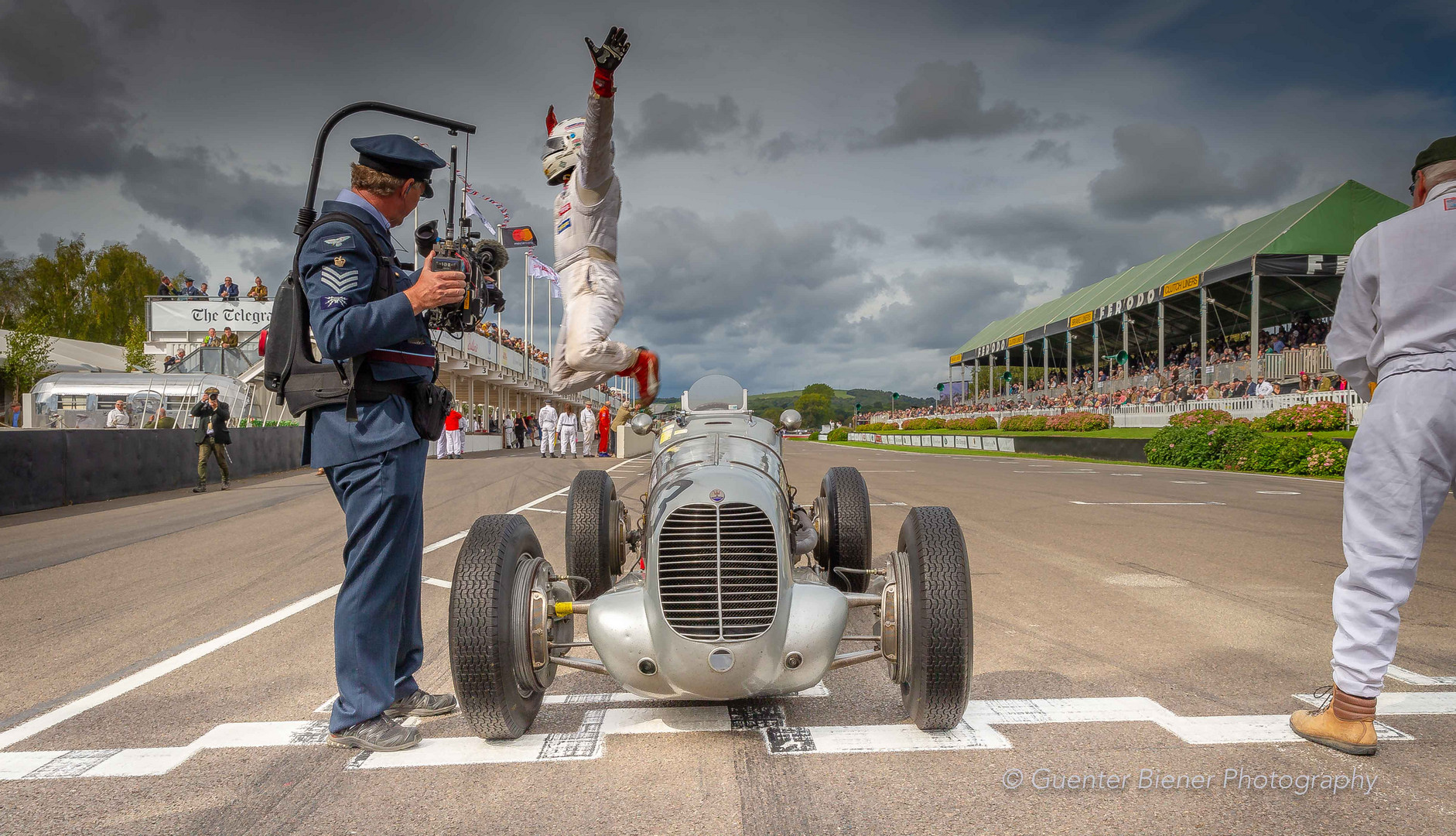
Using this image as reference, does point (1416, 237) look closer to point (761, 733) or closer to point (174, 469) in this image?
point (761, 733)

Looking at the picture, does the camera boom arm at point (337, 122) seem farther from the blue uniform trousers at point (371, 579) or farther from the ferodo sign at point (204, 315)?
the ferodo sign at point (204, 315)

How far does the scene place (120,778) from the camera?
2.70m

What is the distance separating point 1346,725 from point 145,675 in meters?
5.16

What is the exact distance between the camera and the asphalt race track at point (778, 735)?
95.7 inches

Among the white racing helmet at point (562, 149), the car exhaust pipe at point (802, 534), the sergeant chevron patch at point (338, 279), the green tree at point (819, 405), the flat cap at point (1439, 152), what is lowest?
the car exhaust pipe at point (802, 534)

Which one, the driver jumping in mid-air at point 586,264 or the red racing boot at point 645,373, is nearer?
the driver jumping in mid-air at point 586,264

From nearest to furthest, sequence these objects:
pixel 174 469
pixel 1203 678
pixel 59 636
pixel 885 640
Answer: pixel 885 640, pixel 1203 678, pixel 59 636, pixel 174 469

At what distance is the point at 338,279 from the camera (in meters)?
2.87

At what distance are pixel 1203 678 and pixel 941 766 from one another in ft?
5.59

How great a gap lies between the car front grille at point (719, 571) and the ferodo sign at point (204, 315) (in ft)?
154

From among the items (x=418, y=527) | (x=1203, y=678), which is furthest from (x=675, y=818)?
(x=1203, y=678)

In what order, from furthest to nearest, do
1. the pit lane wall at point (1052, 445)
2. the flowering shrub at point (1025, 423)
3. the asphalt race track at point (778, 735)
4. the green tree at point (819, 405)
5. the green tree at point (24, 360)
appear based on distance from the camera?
the green tree at point (819, 405) → the green tree at point (24, 360) → the flowering shrub at point (1025, 423) → the pit lane wall at point (1052, 445) → the asphalt race track at point (778, 735)

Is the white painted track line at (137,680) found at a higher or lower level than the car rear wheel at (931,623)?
lower

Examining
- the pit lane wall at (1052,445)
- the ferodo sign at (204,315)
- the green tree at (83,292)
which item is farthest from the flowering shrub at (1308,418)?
the green tree at (83,292)
